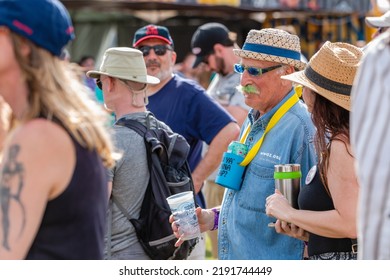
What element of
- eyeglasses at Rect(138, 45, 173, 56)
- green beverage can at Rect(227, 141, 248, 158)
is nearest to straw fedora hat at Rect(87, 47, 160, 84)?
green beverage can at Rect(227, 141, 248, 158)

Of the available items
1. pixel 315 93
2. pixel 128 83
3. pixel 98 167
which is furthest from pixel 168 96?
pixel 98 167

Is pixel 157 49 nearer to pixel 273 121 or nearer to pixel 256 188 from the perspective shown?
pixel 273 121

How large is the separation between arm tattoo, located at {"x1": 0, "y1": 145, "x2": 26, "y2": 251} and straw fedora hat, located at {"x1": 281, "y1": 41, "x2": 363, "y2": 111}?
1.84 meters

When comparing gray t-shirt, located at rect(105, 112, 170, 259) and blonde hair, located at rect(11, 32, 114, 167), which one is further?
gray t-shirt, located at rect(105, 112, 170, 259)

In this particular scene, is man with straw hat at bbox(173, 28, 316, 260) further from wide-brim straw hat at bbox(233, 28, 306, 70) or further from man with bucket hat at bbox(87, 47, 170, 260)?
man with bucket hat at bbox(87, 47, 170, 260)

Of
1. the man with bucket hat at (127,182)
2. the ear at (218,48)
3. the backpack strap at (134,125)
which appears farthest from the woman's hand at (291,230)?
the ear at (218,48)

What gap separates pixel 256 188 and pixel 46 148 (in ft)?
7.22

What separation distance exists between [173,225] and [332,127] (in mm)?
997

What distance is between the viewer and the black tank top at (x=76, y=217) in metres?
2.68

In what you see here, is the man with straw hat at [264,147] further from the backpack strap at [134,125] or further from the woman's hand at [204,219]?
the backpack strap at [134,125]

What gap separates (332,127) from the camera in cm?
409

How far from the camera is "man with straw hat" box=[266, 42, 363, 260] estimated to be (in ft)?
13.0
